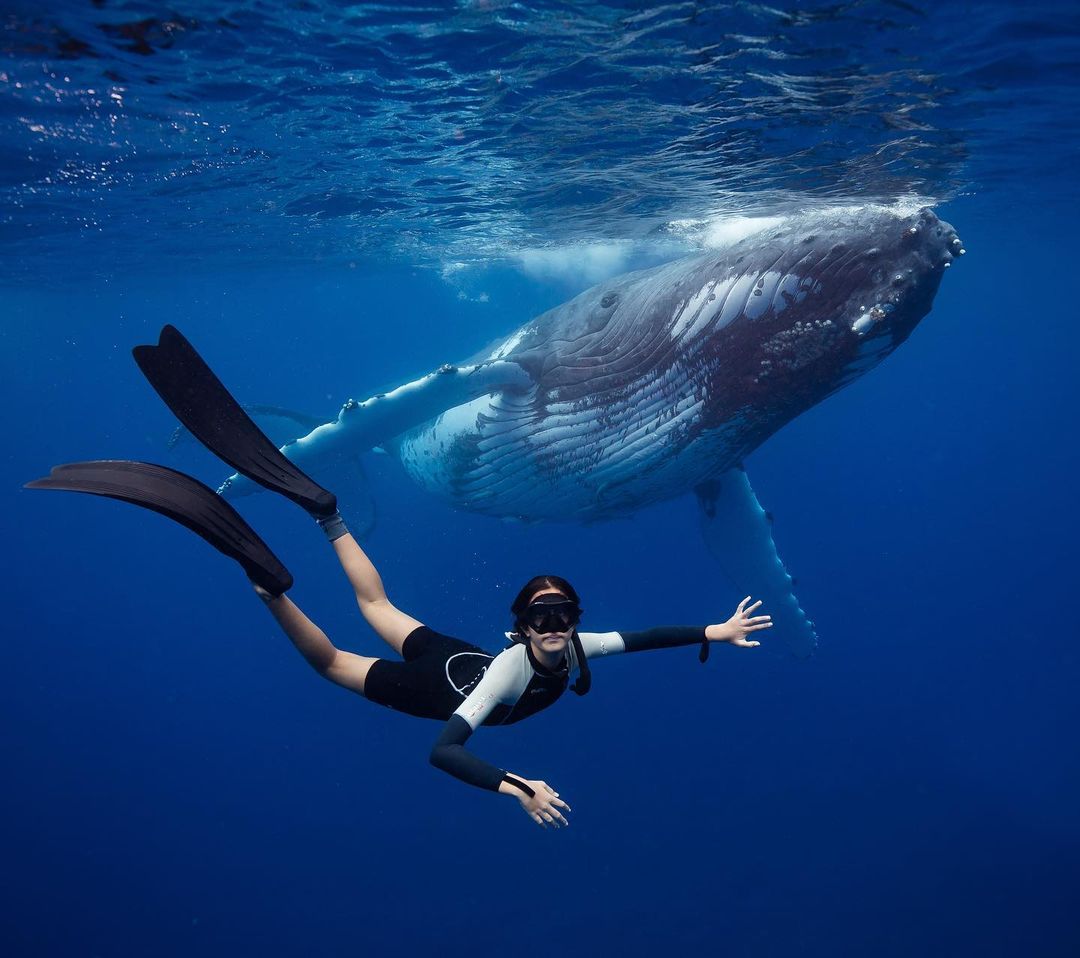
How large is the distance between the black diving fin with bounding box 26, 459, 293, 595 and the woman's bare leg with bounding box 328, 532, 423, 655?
100cm

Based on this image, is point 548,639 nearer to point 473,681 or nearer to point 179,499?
point 473,681

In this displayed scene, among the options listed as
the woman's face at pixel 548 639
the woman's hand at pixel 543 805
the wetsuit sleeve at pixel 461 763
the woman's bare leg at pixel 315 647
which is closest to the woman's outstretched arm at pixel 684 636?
the woman's face at pixel 548 639

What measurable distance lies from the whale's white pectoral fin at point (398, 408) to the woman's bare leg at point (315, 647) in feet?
12.8

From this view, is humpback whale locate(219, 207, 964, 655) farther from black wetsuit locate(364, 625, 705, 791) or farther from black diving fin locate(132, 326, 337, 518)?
black diving fin locate(132, 326, 337, 518)

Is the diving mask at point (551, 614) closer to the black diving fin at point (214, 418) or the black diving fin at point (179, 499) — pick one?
the black diving fin at point (179, 499)

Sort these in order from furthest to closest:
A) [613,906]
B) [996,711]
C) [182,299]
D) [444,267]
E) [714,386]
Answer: [182,299]
[444,267]
[996,711]
[613,906]
[714,386]

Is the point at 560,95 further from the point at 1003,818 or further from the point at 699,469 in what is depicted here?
the point at 1003,818

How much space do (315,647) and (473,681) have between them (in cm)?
129

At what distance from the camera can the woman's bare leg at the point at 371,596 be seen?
620 cm

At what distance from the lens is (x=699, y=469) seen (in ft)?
29.3

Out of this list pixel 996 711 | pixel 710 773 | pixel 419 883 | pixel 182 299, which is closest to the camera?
pixel 419 883

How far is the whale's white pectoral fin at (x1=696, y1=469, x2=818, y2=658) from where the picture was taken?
1105 cm

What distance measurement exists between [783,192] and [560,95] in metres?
7.82

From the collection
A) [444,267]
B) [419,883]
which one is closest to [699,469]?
[419,883]
